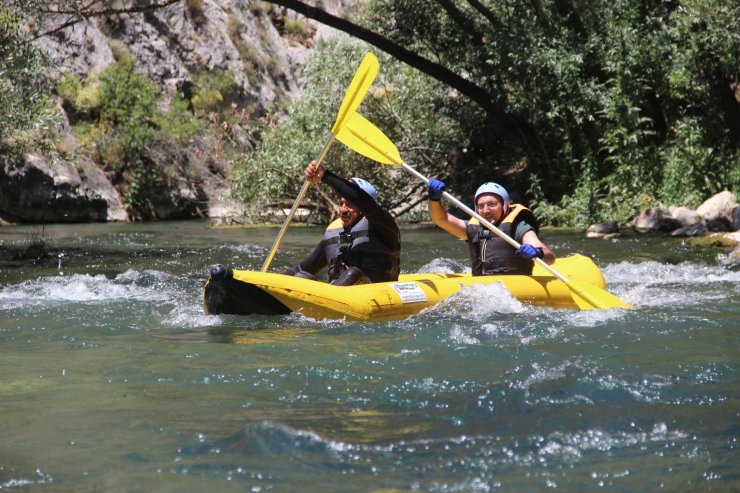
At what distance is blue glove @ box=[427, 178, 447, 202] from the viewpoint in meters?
6.13

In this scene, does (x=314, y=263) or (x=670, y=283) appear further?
(x=670, y=283)

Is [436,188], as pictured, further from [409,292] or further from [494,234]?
[409,292]

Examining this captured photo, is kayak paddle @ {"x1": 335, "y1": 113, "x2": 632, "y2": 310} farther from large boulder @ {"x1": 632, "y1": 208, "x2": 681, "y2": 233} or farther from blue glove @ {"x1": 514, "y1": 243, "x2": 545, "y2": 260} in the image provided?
large boulder @ {"x1": 632, "y1": 208, "x2": 681, "y2": 233}

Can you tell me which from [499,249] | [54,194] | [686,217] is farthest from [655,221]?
[54,194]

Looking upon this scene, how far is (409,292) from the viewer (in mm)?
5527

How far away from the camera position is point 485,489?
266 centimetres

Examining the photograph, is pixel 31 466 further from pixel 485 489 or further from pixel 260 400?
pixel 485 489

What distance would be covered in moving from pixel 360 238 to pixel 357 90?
1.32 m

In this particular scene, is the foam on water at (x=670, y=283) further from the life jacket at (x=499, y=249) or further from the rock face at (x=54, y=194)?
the rock face at (x=54, y=194)

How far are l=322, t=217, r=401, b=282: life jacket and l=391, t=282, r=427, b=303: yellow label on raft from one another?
28cm

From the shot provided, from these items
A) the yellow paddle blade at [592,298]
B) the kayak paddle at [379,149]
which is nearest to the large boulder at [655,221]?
the kayak paddle at [379,149]

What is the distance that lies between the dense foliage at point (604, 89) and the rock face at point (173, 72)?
11.7 ft

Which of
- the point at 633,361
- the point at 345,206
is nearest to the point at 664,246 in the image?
the point at 345,206

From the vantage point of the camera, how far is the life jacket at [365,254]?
19.0ft
